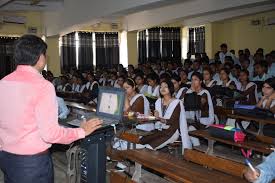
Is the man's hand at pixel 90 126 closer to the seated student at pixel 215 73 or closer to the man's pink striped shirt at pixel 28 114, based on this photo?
the man's pink striped shirt at pixel 28 114

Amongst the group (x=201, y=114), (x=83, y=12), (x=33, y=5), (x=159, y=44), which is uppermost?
(x=33, y=5)

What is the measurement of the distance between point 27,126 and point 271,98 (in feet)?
13.1

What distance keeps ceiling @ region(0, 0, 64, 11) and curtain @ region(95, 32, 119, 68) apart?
2473 millimetres

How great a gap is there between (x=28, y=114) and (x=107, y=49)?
11465mm

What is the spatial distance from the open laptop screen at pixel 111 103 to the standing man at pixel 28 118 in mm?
946

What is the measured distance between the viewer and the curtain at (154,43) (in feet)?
45.2

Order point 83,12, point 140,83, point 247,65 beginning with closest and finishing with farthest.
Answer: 1. point 140,83
2. point 247,65
3. point 83,12

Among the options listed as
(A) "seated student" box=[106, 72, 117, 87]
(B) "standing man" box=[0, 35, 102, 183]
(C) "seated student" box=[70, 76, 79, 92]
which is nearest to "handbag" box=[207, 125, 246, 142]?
(B) "standing man" box=[0, 35, 102, 183]

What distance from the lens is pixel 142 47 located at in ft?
44.7

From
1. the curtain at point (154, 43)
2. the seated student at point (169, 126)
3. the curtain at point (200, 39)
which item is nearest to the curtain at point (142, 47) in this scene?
the curtain at point (154, 43)

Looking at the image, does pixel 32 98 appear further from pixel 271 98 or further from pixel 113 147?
pixel 271 98

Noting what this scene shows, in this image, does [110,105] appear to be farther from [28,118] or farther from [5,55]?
[5,55]

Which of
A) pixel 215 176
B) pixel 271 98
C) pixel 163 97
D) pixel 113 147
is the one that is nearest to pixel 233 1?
pixel 271 98

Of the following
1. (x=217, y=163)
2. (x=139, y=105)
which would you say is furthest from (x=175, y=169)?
(x=139, y=105)
